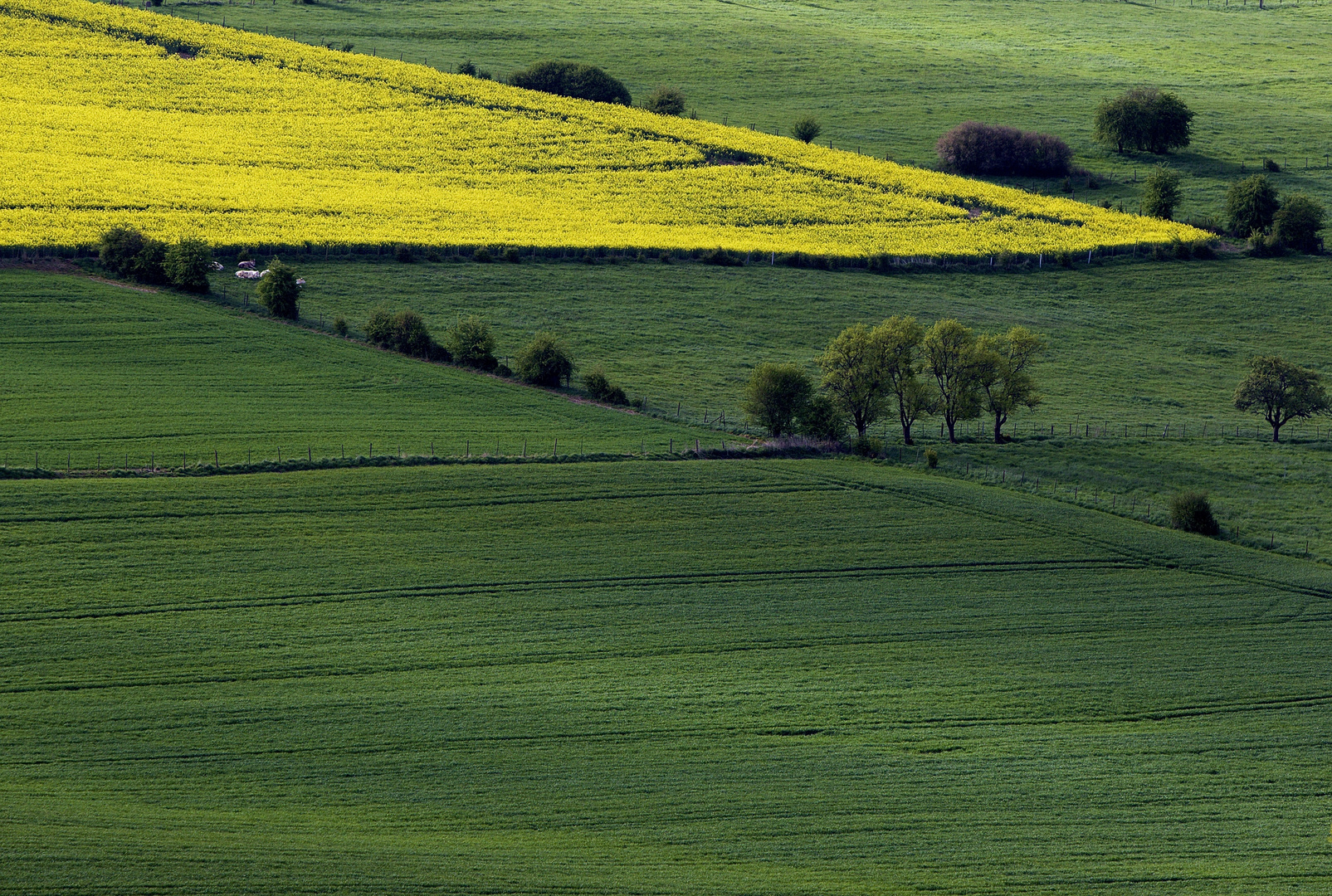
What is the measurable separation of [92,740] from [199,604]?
8325mm

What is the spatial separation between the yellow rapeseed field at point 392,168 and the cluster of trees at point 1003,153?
20.7 feet

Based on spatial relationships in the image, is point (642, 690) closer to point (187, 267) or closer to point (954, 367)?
point (954, 367)

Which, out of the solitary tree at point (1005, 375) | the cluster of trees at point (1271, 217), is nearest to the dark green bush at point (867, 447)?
the solitary tree at point (1005, 375)

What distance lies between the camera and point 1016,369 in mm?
69500

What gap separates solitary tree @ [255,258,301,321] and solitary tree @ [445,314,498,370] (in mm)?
9918

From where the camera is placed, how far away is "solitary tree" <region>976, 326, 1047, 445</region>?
224ft

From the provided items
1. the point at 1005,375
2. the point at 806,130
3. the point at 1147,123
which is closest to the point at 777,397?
the point at 1005,375

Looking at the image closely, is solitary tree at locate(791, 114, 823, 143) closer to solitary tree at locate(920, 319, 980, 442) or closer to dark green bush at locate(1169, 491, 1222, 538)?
solitary tree at locate(920, 319, 980, 442)

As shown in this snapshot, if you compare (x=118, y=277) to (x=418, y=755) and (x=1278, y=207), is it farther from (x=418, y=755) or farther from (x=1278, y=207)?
(x=1278, y=207)

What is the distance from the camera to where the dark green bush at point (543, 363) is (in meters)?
70.1

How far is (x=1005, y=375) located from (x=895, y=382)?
562 centimetres

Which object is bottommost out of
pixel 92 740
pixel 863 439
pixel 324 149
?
pixel 92 740

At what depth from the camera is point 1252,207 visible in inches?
4092

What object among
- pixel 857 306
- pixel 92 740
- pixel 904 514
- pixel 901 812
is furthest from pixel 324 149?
pixel 901 812
